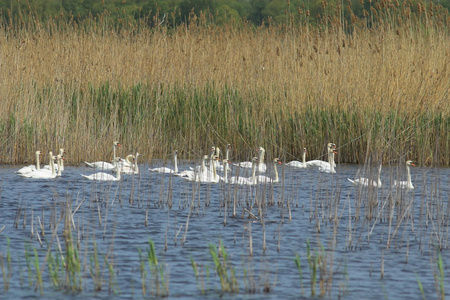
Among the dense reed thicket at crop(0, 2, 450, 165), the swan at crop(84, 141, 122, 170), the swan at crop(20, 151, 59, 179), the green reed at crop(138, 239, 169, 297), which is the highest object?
the dense reed thicket at crop(0, 2, 450, 165)

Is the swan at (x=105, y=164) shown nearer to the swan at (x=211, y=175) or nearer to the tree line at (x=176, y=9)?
the swan at (x=211, y=175)

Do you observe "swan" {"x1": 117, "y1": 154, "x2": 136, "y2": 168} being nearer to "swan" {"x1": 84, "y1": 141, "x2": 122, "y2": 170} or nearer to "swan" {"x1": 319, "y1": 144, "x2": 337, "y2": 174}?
"swan" {"x1": 84, "y1": 141, "x2": 122, "y2": 170}

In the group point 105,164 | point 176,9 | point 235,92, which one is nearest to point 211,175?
point 105,164

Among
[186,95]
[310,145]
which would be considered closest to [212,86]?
[186,95]

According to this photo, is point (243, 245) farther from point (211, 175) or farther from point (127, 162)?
point (127, 162)

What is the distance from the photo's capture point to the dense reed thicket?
46.6 ft

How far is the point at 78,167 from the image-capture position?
14.6m

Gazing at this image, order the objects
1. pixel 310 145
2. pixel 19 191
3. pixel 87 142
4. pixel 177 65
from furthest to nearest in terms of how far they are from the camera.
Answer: pixel 177 65
pixel 310 145
pixel 87 142
pixel 19 191

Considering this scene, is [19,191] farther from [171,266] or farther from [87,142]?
[171,266]

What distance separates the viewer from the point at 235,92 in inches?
607

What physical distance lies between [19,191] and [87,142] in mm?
2983

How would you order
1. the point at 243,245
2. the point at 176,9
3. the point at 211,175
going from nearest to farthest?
the point at 243,245 → the point at 211,175 → the point at 176,9

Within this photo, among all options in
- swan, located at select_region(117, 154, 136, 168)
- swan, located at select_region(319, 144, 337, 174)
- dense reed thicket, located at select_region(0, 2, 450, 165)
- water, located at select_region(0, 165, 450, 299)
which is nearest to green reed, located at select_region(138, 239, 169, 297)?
water, located at select_region(0, 165, 450, 299)

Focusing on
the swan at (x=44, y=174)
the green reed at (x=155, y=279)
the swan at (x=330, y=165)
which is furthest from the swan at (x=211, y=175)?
the green reed at (x=155, y=279)
